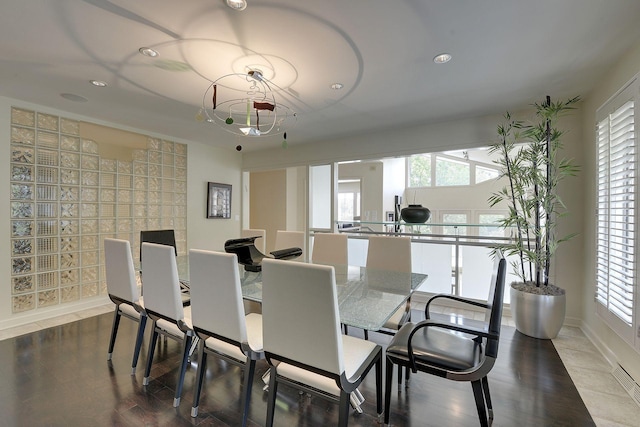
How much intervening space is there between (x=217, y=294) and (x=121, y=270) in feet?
3.89

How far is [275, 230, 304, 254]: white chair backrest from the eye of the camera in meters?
3.36

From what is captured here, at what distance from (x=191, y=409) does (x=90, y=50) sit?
2590 mm

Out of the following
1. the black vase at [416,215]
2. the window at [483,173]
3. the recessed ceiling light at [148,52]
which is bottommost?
the black vase at [416,215]

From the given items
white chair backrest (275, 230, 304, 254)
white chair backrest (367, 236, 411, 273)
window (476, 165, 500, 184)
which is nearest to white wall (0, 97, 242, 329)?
white chair backrest (275, 230, 304, 254)

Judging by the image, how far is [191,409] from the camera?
181 centimetres

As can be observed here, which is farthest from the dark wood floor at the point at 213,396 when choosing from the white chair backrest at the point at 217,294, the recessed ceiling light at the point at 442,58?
the recessed ceiling light at the point at 442,58

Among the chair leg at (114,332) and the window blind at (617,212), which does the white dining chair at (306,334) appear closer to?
the chair leg at (114,332)

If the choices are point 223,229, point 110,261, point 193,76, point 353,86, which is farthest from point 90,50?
point 223,229

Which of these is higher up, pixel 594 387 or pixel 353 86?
pixel 353 86

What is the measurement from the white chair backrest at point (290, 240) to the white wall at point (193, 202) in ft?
7.33

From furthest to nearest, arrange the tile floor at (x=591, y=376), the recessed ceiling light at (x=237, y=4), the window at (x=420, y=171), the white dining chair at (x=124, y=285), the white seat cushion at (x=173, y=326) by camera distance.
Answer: the window at (x=420, y=171)
the white dining chair at (x=124, y=285)
the white seat cushion at (x=173, y=326)
the tile floor at (x=591, y=376)
the recessed ceiling light at (x=237, y=4)

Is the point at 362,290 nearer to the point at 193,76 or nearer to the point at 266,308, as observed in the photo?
the point at 266,308

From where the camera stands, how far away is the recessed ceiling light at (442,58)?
207cm

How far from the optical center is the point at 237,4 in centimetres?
154
